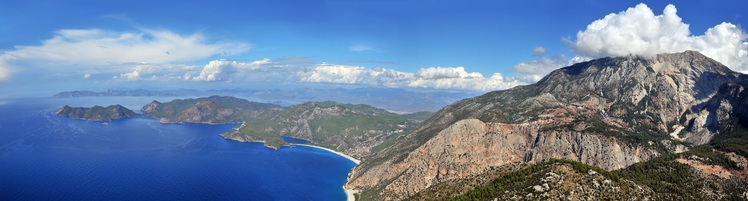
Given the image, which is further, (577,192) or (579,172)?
(579,172)

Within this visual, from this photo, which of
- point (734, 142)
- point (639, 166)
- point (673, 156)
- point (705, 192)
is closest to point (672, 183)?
point (705, 192)

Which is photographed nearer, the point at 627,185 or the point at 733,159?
the point at 627,185

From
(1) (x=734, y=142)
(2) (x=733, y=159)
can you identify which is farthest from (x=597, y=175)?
(1) (x=734, y=142)

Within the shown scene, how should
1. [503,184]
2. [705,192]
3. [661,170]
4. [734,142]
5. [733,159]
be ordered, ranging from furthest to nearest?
1. [734,142]
2. [733,159]
3. [661,170]
4. [705,192]
5. [503,184]

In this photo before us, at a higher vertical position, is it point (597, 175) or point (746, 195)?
point (597, 175)

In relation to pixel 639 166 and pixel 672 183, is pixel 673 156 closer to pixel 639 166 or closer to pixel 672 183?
pixel 639 166

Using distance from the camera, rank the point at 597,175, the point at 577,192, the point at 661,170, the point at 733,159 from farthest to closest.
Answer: the point at 733,159
the point at 661,170
the point at 597,175
the point at 577,192

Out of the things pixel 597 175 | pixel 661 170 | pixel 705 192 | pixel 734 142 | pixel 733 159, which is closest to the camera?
pixel 597 175

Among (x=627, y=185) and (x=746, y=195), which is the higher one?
(x=627, y=185)

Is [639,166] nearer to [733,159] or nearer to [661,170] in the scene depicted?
[661,170]
